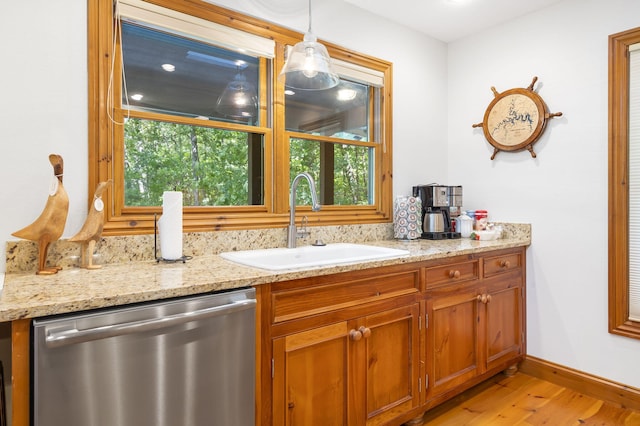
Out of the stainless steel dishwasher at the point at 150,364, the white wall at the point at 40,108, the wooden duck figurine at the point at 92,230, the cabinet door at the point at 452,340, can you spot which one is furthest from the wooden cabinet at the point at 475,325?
the white wall at the point at 40,108

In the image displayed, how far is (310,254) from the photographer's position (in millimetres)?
2104

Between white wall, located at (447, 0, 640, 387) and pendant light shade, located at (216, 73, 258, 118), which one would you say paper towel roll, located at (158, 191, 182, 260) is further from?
Answer: white wall, located at (447, 0, 640, 387)

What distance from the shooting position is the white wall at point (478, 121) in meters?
1.49

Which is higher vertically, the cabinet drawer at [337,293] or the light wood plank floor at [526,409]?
the cabinet drawer at [337,293]

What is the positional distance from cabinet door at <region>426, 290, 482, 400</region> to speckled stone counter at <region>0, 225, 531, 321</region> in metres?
0.38

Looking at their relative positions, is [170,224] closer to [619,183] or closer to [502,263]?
[502,263]

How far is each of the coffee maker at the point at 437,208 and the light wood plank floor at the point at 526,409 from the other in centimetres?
101

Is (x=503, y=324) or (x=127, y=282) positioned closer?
(x=127, y=282)

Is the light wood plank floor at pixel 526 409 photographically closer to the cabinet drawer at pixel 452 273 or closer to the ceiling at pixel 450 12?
the cabinet drawer at pixel 452 273

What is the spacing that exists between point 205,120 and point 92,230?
766 millimetres

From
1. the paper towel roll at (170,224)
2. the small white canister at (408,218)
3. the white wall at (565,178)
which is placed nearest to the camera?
the paper towel roll at (170,224)

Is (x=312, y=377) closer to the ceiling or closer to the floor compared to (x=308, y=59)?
closer to the floor

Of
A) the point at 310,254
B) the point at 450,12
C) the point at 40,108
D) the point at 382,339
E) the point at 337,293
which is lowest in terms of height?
the point at 382,339

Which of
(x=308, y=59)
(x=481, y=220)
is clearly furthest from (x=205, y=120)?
(x=481, y=220)
